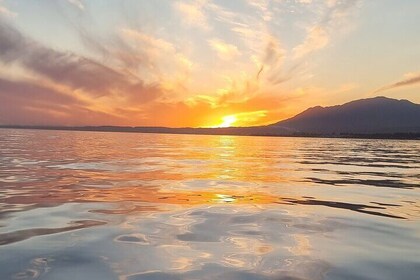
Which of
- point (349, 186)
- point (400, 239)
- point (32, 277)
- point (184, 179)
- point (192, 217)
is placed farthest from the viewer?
point (184, 179)

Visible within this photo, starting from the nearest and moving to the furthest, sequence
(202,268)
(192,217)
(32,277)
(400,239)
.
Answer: (32,277)
(202,268)
(400,239)
(192,217)

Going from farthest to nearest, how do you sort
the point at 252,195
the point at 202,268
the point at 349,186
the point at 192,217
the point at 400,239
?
the point at 349,186 < the point at 252,195 < the point at 192,217 < the point at 400,239 < the point at 202,268

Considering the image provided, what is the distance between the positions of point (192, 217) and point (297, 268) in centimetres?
367

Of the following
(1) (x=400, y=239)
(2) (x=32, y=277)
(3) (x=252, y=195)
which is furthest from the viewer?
(3) (x=252, y=195)

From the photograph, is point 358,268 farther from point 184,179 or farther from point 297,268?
point 184,179

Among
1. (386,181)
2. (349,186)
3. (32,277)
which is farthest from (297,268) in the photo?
(386,181)

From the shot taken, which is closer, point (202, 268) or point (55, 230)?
point (202, 268)

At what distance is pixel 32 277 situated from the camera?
14.7 feet

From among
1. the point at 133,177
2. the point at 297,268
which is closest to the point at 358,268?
the point at 297,268

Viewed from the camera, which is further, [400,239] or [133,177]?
[133,177]

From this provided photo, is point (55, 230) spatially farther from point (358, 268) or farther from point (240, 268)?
point (358, 268)

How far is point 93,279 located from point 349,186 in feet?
40.4

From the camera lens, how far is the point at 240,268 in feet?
16.4

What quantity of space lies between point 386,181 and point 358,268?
12542 millimetres
